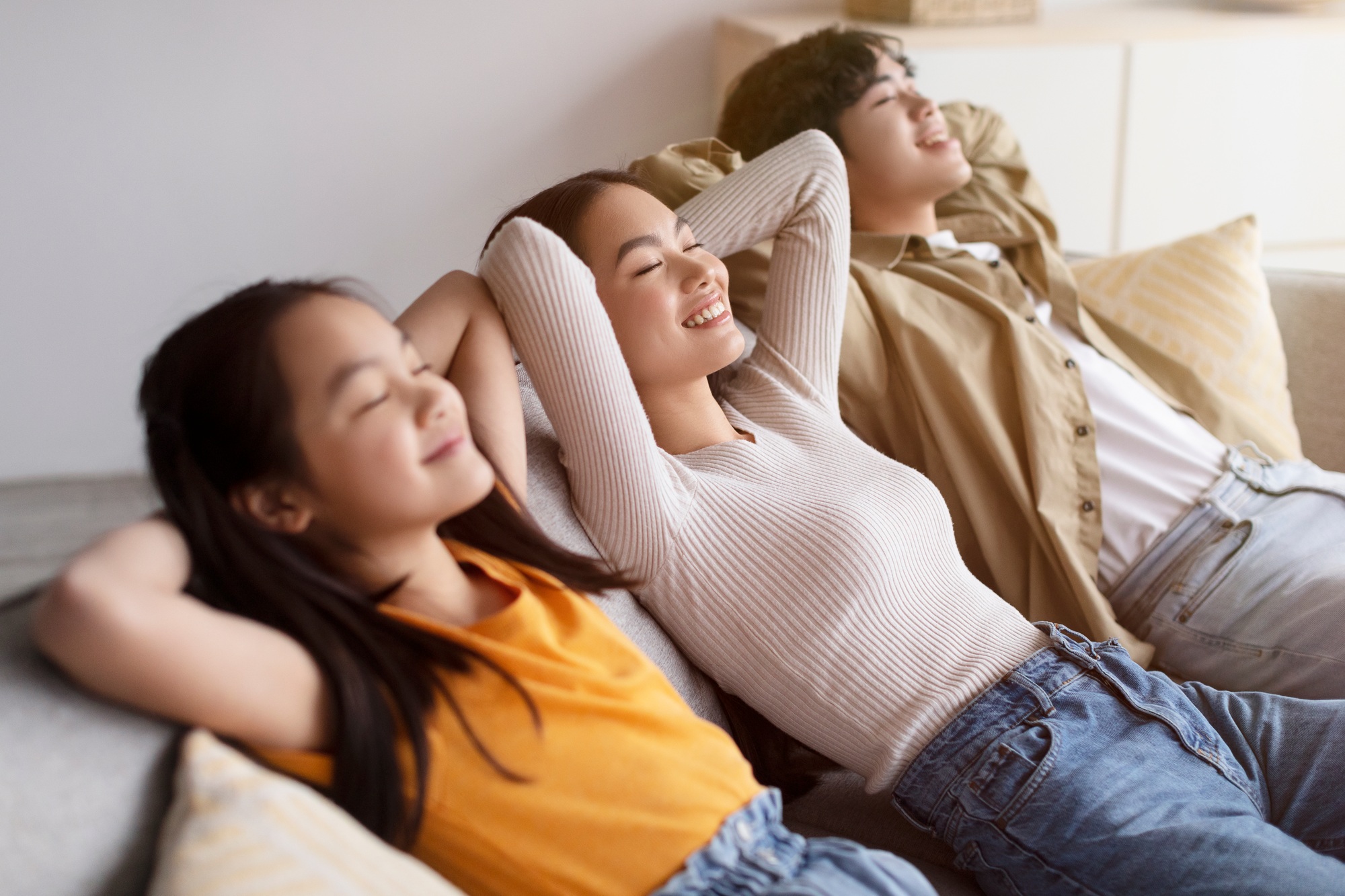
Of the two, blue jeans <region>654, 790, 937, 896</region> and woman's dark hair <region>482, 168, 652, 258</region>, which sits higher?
woman's dark hair <region>482, 168, 652, 258</region>

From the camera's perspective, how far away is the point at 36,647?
884 millimetres

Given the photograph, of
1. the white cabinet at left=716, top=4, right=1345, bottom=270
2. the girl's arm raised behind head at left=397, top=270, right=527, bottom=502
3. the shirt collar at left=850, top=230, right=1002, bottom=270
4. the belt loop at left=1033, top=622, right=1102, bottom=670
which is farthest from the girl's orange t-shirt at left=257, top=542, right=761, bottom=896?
the white cabinet at left=716, top=4, right=1345, bottom=270

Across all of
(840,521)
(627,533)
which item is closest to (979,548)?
(840,521)

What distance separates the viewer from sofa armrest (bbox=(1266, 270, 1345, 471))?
2.09m

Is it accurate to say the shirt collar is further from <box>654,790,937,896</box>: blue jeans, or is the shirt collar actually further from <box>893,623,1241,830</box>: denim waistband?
<box>654,790,937,896</box>: blue jeans

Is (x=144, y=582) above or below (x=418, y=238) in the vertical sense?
above

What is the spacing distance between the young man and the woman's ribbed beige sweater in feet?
1.25

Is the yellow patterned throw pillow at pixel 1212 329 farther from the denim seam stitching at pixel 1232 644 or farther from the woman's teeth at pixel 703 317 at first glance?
the woman's teeth at pixel 703 317

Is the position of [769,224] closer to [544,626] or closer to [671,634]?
[671,634]

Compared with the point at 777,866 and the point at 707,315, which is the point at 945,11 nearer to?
the point at 707,315

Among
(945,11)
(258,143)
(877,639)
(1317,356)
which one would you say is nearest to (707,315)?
(877,639)

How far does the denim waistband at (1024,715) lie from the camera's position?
46.5 inches

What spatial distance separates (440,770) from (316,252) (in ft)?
7.96

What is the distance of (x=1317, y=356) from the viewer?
83.0 inches
